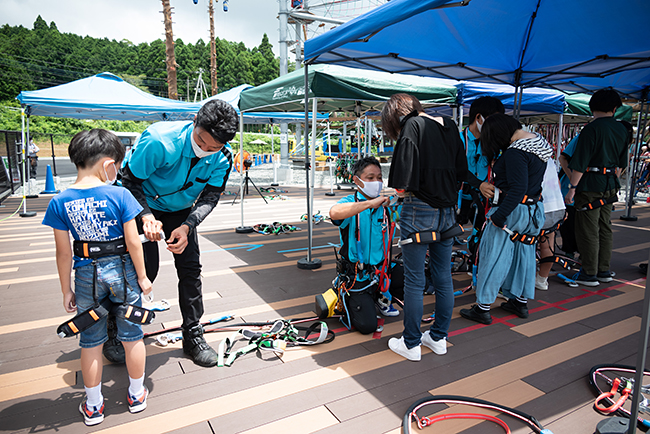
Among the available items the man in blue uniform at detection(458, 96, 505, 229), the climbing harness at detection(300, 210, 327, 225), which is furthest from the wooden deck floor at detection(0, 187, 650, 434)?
the climbing harness at detection(300, 210, 327, 225)

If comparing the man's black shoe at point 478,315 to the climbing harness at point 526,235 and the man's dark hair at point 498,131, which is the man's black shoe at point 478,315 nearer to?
the climbing harness at point 526,235

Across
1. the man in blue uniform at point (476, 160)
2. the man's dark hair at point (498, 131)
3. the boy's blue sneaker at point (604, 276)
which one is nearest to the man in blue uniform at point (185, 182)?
the man in blue uniform at point (476, 160)

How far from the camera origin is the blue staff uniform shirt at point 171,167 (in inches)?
89.4

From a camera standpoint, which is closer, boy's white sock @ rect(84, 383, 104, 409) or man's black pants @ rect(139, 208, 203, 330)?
boy's white sock @ rect(84, 383, 104, 409)

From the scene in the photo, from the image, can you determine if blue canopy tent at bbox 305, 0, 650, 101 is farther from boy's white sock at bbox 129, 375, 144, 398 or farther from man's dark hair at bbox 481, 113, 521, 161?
boy's white sock at bbox 129, 375, 144, 398

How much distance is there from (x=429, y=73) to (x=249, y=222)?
15.2 ft

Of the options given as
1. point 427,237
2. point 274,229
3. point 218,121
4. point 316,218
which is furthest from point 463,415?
point 316,218

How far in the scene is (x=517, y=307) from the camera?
11.1 ft

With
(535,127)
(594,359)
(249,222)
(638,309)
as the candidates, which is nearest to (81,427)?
(594,359)

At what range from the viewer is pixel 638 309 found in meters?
3.56

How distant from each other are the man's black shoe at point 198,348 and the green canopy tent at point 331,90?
218 cm

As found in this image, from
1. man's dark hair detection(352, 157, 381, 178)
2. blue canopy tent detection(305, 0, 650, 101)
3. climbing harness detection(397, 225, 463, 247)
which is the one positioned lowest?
climbing harness detection(397, 225, 463, 247)

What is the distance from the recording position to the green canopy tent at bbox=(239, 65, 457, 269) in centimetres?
466

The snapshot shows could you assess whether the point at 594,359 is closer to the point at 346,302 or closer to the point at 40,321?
the point at 346,302
